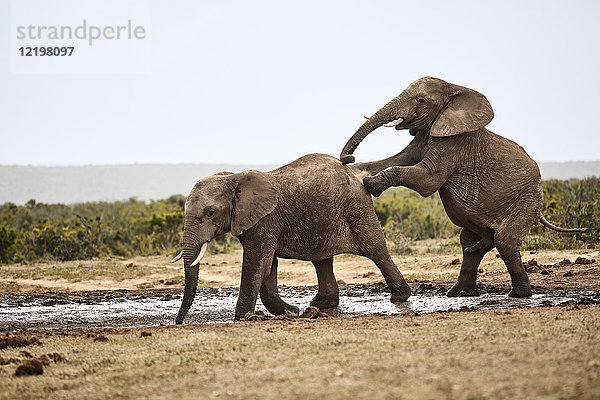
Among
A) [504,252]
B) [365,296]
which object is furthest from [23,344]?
[504,252]

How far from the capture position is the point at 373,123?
1019 cm

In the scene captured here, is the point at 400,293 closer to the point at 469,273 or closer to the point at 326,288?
the point at 326,288

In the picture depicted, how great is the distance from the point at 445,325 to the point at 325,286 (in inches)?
126

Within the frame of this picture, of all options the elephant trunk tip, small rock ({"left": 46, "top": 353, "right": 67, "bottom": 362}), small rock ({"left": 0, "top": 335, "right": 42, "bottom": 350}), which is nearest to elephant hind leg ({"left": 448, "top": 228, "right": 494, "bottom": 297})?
the elephant trunk tip

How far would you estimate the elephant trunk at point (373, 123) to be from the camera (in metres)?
10.2

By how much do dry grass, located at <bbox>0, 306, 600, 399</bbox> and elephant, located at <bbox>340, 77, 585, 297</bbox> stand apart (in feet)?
7.16

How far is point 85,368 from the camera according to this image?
6.26m

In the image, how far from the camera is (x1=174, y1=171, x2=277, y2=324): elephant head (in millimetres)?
9406

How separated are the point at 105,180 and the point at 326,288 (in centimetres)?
11423

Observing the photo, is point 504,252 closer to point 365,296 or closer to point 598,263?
point 365,296

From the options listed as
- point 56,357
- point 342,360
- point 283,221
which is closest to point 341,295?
point 283,221

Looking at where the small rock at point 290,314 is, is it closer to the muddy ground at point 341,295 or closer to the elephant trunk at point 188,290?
the muddy ground at point 341,295

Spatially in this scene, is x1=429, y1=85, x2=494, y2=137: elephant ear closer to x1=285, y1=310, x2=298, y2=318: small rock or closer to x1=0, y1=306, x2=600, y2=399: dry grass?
x1=0, y1=306, x2=600, y2=399: dry grass

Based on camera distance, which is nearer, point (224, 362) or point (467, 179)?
point (224, 362)
